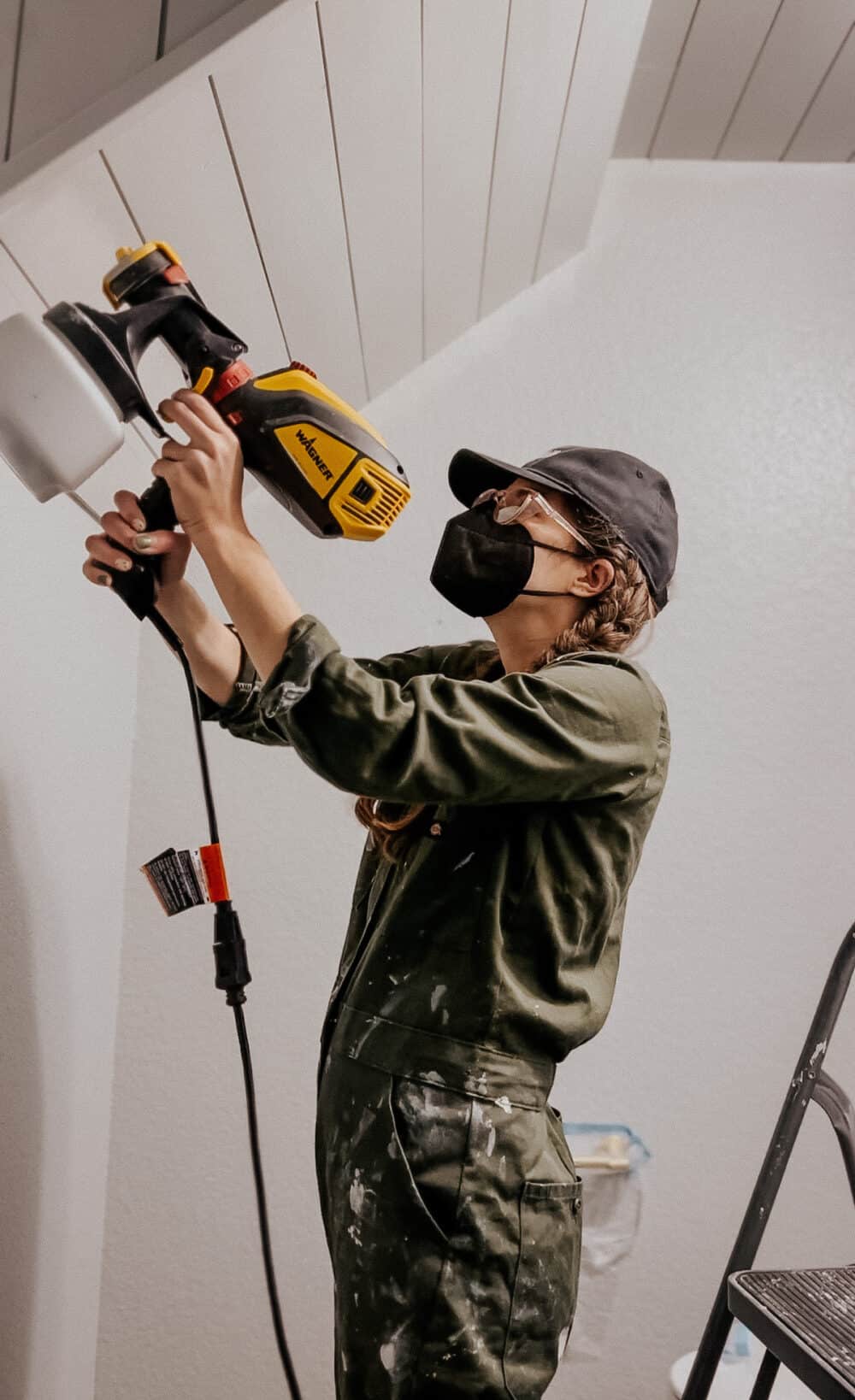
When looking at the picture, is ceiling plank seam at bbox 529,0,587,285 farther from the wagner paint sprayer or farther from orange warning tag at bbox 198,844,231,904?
orange warning tag at bbox 198,844,231,904

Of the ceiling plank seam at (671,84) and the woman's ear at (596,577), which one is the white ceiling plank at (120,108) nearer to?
the woman's ear at (596,577)

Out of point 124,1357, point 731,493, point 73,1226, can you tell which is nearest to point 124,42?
point 731,493

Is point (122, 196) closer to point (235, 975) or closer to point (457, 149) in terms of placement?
point (457, 149)

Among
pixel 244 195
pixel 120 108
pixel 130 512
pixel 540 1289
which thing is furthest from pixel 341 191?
pixel 540 1289

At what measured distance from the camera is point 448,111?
1.39 m

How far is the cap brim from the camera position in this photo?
3.87 feet

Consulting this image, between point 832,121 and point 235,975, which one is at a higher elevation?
point 832,121

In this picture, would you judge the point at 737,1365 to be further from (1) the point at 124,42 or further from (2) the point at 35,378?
(1) the point at 124,42

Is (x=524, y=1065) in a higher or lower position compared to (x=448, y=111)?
lower

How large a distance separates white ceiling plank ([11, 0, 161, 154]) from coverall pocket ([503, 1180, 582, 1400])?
1.03 m

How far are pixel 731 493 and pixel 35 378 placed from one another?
4.53ft

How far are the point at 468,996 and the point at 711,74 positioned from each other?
1.68m

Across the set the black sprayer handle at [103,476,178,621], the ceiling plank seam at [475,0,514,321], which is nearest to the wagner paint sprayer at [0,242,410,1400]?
the black sprayer handle at [103,476,178,621]

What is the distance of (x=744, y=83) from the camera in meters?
1.83
